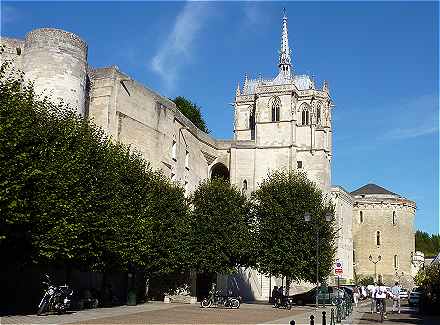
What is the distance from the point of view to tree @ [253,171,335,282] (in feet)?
126

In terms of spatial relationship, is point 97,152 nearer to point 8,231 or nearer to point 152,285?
point 8,231

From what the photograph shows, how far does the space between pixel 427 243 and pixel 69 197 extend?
11552 centimetres

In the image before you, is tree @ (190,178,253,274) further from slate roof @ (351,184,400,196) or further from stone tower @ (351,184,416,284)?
slate roof @ (351,184,400,196)

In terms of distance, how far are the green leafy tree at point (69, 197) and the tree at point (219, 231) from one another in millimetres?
2865

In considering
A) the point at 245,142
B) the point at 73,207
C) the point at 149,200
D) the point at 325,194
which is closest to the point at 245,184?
the point at 245,142

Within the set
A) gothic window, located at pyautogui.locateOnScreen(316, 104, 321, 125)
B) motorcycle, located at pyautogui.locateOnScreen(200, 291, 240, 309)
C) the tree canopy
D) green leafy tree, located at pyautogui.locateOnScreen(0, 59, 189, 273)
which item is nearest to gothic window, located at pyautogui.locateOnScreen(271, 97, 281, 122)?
gothic window, located at pyautogui.locateOnScreen(316, 104, 321, 125)

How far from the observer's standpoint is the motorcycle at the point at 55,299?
22.9 metres

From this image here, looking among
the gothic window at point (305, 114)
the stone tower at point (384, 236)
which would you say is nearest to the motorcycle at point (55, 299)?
the gothic window at point (305, 114)

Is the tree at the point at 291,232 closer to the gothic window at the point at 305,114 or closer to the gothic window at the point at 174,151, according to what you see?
the gothic window at the point at 174,151

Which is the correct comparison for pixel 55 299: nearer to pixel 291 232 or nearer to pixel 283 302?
pixel 283 302

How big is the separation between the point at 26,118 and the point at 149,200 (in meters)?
11.5

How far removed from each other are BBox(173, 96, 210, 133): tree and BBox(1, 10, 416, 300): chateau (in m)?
6.49

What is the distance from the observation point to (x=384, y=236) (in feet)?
293

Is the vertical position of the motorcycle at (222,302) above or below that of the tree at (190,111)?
below
